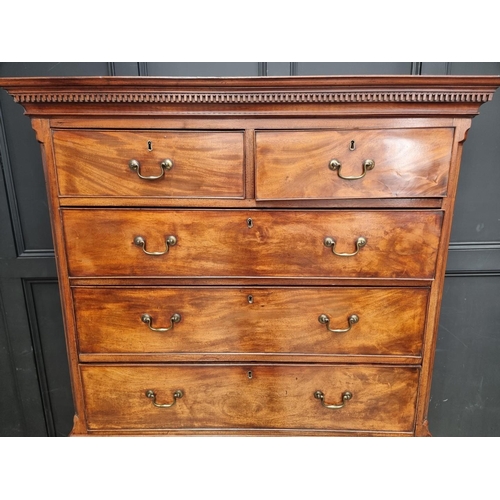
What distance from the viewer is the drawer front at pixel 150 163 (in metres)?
1.24

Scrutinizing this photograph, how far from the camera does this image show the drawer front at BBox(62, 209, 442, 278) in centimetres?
129

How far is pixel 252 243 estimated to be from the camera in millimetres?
1306

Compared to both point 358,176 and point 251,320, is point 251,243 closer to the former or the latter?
point 251,320

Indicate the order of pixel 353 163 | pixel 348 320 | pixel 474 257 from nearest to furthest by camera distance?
pixel 353 163, pixel 348 320, pixel 474 257

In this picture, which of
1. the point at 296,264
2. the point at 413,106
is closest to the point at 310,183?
the point at 296,264

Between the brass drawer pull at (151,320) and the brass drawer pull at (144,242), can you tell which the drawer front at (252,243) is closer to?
the brass drawer pull at (144,242)

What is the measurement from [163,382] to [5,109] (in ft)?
4.35

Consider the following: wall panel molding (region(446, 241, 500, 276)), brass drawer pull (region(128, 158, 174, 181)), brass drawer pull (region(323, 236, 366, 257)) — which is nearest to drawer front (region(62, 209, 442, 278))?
brass drawer pull (region(323, 236, 366, 257))

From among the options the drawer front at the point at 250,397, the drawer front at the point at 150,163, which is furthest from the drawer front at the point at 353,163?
the drawer front at the point at 250,397

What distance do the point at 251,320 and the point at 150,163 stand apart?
60cm

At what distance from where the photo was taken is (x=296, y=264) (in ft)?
4.33

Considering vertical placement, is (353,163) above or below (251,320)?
above

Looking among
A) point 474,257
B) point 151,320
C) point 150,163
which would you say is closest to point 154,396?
point 151,320
